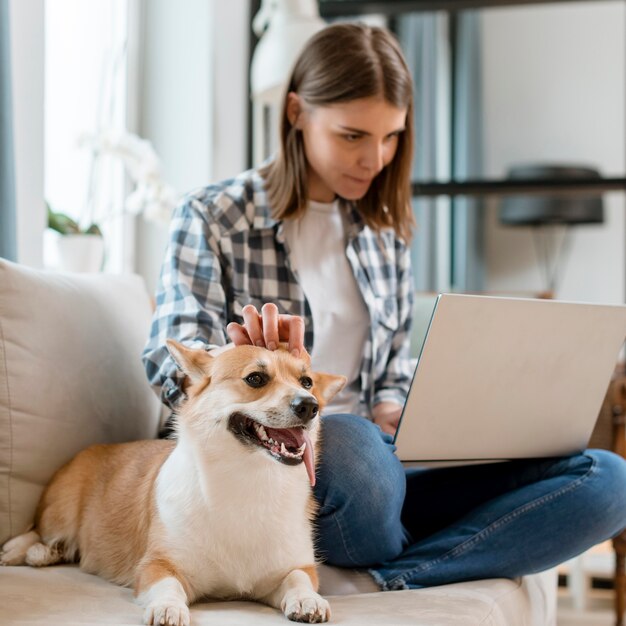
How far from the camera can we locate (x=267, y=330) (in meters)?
1.19

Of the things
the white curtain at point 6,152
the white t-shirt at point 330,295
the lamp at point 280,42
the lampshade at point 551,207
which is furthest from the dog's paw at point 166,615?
the lampshade at point 551,207

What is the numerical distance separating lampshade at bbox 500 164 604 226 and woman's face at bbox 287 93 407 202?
8.76ft

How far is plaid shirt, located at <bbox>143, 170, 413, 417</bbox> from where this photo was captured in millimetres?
1448

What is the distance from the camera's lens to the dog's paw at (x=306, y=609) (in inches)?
41.1

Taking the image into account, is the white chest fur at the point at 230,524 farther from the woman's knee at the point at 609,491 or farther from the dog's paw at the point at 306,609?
the woman's knee at the point at 609,491

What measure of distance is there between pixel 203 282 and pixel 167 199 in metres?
0.82

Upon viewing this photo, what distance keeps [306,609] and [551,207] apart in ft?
A: 11.5

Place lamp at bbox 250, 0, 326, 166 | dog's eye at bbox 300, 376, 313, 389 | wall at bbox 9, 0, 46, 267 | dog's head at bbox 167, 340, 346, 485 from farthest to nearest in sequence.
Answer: lamp at bbox 250, 0, 326, 166 < wall at bbox 9, 0, 46, 267 < dog's eye at bbox 300, 376, 313, 389 < dog's head at bbox 167, 340, 346, 485

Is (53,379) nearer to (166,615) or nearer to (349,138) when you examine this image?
(166,615)

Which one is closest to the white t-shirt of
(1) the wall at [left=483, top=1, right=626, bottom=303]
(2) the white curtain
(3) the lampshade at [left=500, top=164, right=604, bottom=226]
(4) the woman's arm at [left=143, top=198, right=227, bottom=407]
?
(4) the woman's arm at [left=143, top=198, right=227, bottom=407]

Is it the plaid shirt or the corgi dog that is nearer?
the corgi dog

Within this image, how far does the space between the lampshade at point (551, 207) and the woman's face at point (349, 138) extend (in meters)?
2.67

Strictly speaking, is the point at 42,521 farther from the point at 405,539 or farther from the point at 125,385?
the point at 405,539

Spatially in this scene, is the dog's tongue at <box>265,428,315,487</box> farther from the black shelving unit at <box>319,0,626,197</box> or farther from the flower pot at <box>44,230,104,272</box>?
the black shelving unit at <box>319,0,626,197</box>
